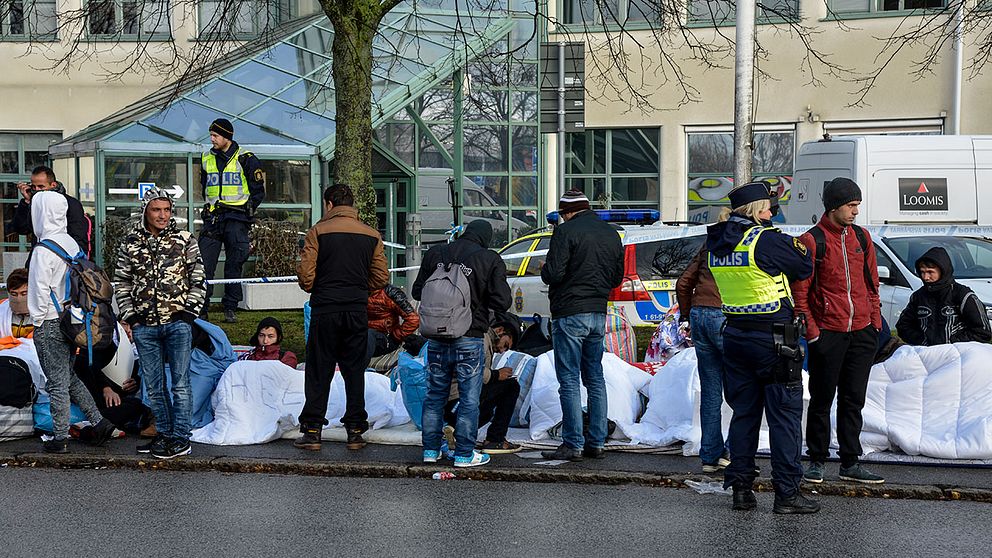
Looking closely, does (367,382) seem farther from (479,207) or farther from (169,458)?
(479,207)

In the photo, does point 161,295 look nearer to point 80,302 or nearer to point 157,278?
point 157,278

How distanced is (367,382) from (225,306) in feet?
17.1

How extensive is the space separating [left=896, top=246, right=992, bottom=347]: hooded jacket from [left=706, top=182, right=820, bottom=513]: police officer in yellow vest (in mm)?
2579

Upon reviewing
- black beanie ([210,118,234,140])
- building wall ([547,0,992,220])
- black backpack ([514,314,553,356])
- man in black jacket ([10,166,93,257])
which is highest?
building wall ([547,0,992,220])

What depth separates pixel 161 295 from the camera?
8.38 m

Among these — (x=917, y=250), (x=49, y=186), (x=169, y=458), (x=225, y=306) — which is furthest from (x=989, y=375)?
(x=225, y=306)

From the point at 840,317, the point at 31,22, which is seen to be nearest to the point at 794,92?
the point at 31,22

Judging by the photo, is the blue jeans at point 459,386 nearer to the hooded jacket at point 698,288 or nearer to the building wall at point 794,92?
the hooded jacket at point 698,288

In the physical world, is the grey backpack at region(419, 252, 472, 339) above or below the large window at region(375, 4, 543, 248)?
below

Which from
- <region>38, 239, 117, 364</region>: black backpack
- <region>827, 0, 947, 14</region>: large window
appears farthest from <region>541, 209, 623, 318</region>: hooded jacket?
<region>827, 0, 947, 14</region>: large window

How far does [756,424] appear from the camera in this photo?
7203mm

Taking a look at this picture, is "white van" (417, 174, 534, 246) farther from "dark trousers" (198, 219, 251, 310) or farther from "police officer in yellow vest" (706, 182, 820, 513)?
"police officer in yellow vest" (706, 182, 820, 513)

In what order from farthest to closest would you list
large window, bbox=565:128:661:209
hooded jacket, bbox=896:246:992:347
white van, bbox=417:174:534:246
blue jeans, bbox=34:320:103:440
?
large window, bbox=565:128:661:209, white van, bbox=417:174:534:246, hooded jacket, bbox=896:246:992:347, blue jeans, bbox=34:320:103:440

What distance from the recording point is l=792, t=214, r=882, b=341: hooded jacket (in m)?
7.43
